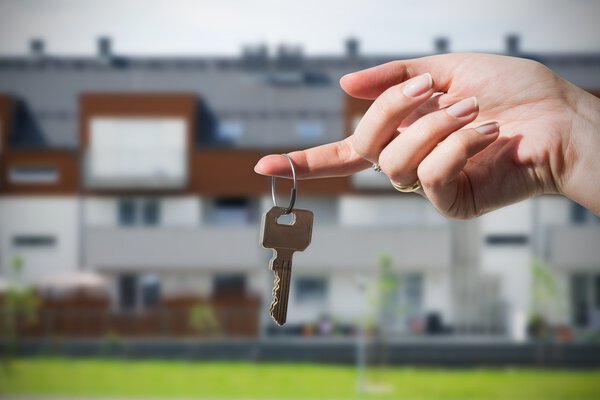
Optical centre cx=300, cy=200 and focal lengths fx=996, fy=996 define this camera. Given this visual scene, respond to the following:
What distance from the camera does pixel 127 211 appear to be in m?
12.3

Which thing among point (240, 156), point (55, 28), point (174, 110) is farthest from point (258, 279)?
point (55, 28)

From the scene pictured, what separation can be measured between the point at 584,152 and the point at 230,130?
12429 millimetres

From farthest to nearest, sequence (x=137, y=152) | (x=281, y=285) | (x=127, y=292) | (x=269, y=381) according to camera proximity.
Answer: (x=269, y=381) < (x=127, y=292) < (x=137, y=152) < (x=281, y=285)

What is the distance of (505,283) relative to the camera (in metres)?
12.9

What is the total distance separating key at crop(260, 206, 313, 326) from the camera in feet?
1.84

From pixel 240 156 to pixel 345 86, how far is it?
12121 mm

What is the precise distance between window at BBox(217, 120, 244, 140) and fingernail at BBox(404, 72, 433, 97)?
12.3 meters

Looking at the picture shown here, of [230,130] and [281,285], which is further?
[230,130]

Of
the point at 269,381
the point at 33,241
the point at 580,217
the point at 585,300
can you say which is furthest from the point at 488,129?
the point at 269,381

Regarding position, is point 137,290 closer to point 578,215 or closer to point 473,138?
point 578,215

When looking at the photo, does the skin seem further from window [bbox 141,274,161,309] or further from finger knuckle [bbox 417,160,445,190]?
window [bbox 141,274,161,309]

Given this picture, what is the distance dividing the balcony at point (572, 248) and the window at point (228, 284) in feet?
12.9

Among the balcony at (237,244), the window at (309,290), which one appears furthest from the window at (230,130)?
the window at (309,290)

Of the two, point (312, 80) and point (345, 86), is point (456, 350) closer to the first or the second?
point (312, 80)
